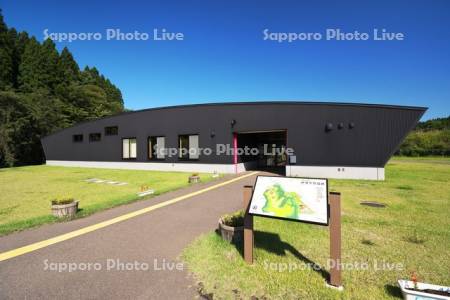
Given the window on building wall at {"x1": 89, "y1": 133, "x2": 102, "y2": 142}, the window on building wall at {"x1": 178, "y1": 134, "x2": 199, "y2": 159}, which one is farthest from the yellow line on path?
the window on building wall at {"x1": 89, "y1": 133, "x2": 102, "y2": 142}

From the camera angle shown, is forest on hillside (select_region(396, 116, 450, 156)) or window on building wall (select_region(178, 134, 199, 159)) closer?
window on building wall (select_region(178, 134, 199, 159))

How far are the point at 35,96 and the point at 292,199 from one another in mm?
36338

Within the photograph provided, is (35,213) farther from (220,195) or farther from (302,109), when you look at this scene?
(302,109)

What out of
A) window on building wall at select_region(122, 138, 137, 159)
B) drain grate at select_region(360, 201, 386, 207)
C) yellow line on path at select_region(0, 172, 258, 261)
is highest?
window on building wall at select_region(122, 138, 137, 159)

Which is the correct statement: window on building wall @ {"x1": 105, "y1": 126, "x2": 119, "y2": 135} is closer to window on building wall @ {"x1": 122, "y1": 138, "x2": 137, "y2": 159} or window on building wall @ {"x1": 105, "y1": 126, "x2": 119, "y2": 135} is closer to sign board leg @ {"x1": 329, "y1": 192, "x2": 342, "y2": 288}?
window on building wall @ {"x1": 122, "y1": 138, "x2": 137, "y2": 159}

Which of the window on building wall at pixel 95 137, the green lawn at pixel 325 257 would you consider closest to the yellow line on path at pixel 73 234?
the green lawn at pixel 325 257

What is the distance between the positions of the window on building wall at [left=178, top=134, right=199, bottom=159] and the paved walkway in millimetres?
10557

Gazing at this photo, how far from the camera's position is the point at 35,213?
252 inches

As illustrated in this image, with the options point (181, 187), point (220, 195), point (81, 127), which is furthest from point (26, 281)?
point (81, 127)

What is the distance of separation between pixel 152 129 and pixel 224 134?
6.37 metres

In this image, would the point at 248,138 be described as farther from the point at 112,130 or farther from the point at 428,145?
the point at 428,145

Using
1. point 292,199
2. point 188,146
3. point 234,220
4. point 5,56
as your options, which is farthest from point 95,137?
point 5,56

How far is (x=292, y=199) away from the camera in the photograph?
316 centimetres

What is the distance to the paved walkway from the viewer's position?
9.24 feet
